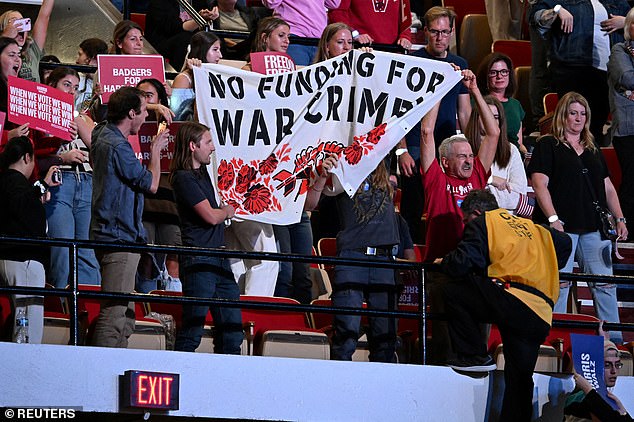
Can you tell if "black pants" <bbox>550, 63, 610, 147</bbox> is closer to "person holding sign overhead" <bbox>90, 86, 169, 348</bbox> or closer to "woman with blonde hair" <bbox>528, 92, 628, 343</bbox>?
"woman with blonde hair" <bbox>528, 92, 628, 343</bbox>

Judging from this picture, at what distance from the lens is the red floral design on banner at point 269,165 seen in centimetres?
1095

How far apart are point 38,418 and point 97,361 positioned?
52 centimetres

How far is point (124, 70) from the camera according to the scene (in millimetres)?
11305

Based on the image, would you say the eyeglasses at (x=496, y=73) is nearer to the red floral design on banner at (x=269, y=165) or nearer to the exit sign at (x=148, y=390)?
the red floral design on banner at (x=269, y=165)

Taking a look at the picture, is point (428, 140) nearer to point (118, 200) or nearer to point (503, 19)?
point (118, 200)

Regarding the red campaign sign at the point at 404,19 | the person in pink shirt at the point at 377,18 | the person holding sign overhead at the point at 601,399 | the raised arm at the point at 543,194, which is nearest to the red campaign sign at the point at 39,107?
the raised arm at the point at 543,194

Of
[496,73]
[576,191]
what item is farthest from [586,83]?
[576,191]

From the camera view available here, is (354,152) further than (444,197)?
Yes

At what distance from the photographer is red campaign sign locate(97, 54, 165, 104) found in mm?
11219

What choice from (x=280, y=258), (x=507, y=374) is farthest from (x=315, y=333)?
(x=507, y=374)

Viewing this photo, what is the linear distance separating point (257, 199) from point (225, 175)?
30 cm

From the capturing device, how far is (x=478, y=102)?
11008 mm

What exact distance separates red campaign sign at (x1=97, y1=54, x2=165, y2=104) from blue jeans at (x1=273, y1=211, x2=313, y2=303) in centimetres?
145

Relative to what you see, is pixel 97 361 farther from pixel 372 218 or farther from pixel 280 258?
pixel 372 218
